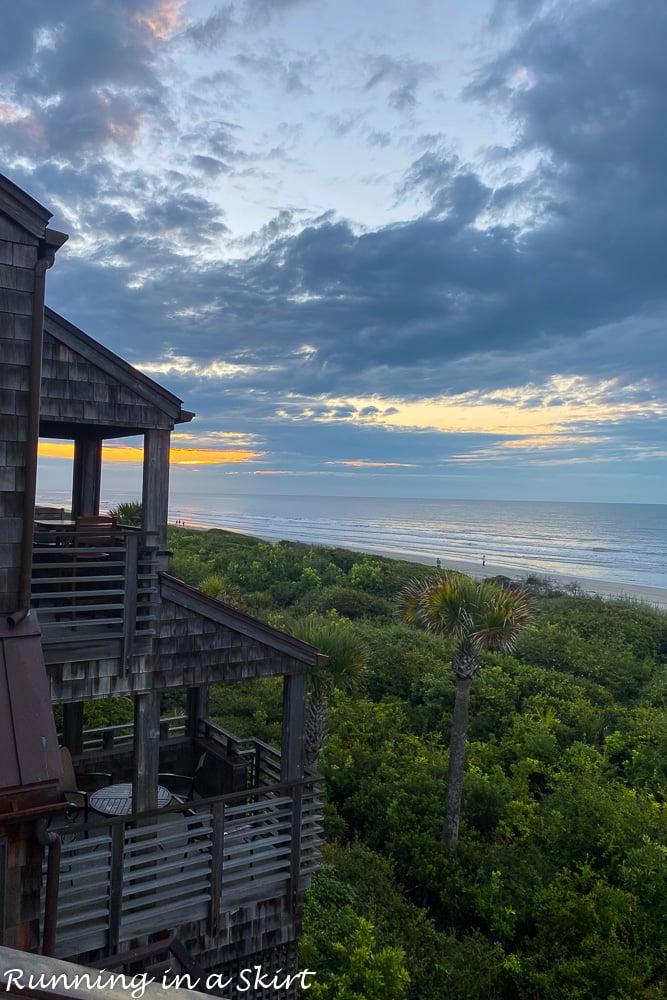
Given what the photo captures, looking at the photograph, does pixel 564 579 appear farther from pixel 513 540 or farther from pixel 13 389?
pixel 13 389

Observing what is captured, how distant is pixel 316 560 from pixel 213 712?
22.1 meters

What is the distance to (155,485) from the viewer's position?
8.15 meters

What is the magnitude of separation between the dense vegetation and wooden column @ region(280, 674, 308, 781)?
2.75 metres

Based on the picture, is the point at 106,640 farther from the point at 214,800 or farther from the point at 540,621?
the point at 540,621

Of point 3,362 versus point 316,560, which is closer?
point 3,362

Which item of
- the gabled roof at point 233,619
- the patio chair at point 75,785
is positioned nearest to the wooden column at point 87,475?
the gabled roof at point 233,619

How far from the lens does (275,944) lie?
8.49 metres

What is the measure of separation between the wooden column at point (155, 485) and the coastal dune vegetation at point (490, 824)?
4438 millimetres

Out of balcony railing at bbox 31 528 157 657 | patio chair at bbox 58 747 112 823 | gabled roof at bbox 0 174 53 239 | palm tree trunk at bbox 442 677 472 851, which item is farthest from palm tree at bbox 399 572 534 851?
gabled roof at bbox 0 174 53 239

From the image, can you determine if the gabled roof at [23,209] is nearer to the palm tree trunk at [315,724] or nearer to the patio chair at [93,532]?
the patio chair at [93,532]

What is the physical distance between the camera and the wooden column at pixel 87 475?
10922 mm

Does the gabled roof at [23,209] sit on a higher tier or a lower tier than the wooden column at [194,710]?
higher

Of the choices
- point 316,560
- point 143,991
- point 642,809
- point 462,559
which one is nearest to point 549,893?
point 642,809

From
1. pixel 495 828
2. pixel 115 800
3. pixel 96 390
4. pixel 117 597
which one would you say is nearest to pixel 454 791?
pixel 495 828
